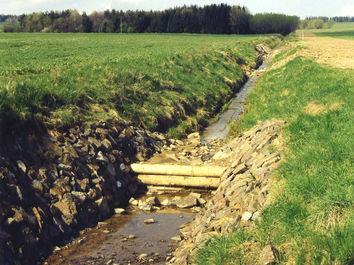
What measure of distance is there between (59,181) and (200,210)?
16.1 ft

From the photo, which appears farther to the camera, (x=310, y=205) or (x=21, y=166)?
(x=21, y=166)

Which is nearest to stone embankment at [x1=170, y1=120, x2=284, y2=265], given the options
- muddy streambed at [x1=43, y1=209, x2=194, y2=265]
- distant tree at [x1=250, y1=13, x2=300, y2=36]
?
muddy streambed at [x1=43, y1=209, x2=194, y2=265]

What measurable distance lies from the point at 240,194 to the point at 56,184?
20.6 feet

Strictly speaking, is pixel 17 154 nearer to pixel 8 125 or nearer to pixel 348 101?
pixel 8 125

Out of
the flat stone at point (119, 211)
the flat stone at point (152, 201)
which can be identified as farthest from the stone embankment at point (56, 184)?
the flat stone at point (152, 201)

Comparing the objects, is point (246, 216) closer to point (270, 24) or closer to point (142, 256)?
point (142, 256)

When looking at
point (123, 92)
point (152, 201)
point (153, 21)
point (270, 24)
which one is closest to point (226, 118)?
point (123, 92)

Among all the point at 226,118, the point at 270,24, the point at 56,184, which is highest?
the point at 270,24

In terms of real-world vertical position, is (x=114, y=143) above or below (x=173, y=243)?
above

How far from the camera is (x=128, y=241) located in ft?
45.0

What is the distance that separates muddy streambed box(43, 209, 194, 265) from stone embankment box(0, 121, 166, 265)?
0.60 meters

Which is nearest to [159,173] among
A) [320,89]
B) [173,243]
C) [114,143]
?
[114,143]

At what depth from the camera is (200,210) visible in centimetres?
1590

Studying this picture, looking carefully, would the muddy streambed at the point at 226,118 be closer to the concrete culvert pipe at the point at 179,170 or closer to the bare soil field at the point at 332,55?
the concrete culvert pipe at the point at 179,170
